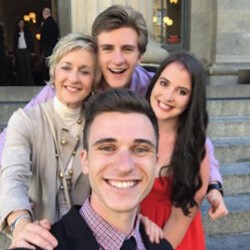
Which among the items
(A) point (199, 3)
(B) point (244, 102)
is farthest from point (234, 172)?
(A) point (199, 3)

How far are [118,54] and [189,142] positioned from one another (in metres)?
0.63

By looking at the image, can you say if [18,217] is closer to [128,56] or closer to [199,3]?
[128,56]

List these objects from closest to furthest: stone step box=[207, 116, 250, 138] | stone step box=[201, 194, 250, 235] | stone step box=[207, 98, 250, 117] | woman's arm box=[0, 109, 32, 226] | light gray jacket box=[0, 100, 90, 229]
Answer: woman's arm box=[0, 109, 32, 226], light gray jacket box=[0, 100, 90, 229], stone step box=[201, 194, 250, 235], stone step box=[207, 116, 250, 138], stone step box=[207, 98, 250, 117]

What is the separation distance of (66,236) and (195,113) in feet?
3.93

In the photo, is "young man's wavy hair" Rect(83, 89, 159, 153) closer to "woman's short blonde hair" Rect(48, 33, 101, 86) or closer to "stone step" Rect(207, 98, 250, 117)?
"woman's short blonde hair" Rect(48, 33, 101, 86)

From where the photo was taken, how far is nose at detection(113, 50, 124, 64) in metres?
2.47

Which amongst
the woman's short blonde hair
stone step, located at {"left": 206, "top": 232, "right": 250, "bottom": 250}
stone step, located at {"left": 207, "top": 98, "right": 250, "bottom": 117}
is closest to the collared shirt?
the woman's short blonde hair

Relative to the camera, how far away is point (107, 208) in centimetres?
165

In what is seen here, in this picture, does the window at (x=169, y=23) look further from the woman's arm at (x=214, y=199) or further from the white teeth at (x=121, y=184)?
the white teeth at (x=121, y=184)

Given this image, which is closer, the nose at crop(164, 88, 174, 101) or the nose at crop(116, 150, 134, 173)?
the nose at crop(116, 150, 134, 173)

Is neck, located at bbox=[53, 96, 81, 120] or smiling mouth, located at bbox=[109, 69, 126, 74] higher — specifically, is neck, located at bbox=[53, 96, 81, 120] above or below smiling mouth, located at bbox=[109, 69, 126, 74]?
below

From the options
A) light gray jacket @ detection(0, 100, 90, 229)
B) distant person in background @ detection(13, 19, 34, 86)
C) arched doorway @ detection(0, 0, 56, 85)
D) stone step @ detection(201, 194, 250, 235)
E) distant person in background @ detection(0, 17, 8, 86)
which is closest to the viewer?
light gray jacket @ detection(0, 100, 90, 229)

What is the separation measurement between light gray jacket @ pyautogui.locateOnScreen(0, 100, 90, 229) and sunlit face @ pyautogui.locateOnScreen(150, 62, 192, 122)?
1.89 ft

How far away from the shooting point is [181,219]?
259 cm
